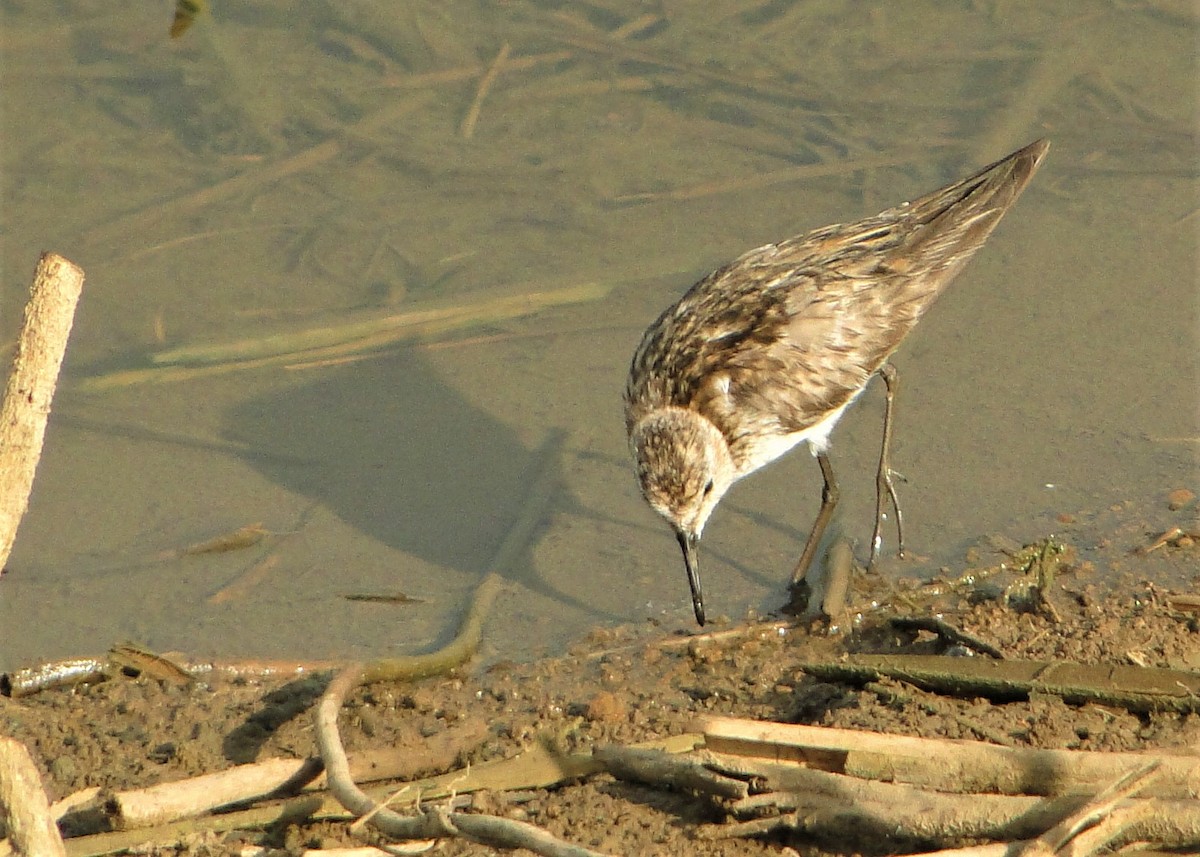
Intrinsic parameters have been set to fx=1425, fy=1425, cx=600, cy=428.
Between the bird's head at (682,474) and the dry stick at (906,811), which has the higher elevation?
the bird's head at (682,474)

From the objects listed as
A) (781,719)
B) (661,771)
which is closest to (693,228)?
(781,719)

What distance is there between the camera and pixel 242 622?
6.09 metres

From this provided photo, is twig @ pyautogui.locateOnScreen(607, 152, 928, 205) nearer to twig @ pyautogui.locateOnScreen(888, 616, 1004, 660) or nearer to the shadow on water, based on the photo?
the shadow on water

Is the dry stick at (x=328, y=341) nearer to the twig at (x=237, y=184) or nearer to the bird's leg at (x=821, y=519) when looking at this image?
the twig at (x=237, y=184)

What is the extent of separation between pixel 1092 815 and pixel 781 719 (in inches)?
53.8

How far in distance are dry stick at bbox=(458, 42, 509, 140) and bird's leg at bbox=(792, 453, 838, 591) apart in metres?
4.31

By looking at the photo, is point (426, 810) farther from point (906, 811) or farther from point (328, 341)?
point (328, 341)

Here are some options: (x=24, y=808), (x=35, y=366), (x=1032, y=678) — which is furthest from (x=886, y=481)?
(x=24, y=808)

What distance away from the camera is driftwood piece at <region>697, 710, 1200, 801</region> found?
3547mm

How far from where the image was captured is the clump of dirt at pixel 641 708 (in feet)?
12.9

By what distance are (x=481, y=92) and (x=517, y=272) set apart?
2.24 m

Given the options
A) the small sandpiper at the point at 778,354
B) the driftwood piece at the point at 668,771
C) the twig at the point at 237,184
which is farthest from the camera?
the twig at the point at 237,184

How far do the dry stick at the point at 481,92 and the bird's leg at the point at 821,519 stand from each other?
431cm

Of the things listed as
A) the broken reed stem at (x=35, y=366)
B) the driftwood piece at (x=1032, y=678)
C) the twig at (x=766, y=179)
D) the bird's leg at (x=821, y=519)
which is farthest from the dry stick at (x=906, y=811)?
the twig at (x=766, y=179)
